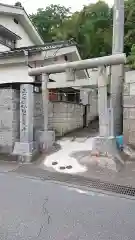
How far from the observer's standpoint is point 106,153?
271 inches

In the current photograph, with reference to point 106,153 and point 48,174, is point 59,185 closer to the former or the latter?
point 48,174

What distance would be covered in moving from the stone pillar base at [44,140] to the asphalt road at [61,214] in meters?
2.70

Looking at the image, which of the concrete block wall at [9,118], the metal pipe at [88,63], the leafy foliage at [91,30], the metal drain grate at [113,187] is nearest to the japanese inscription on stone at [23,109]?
the concrete block wall at [9,118]

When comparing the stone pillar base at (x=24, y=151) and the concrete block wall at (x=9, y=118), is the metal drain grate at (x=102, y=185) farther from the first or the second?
the concrete block wall at (x=9, y=118)

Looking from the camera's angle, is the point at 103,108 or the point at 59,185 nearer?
the point at 59,185

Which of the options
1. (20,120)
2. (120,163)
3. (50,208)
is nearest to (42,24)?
(20,120)

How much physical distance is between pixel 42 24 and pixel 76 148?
2422cm

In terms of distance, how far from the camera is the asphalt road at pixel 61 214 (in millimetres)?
3338

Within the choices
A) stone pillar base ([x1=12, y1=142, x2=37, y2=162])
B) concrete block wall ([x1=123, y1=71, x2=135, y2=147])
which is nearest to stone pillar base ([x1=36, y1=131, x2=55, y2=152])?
stone pillar base ([x1=12, y1=142, x2=37, y2=162])

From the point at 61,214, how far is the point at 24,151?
401 cm

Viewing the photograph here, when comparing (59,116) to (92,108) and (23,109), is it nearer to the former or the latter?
(23,109)

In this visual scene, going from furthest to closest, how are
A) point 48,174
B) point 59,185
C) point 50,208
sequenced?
point 48,174
point 59,185
point 50,208

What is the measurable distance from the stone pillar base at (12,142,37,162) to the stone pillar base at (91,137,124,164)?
2042mm

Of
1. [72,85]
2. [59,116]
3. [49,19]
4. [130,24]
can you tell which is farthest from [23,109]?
[49,19]
